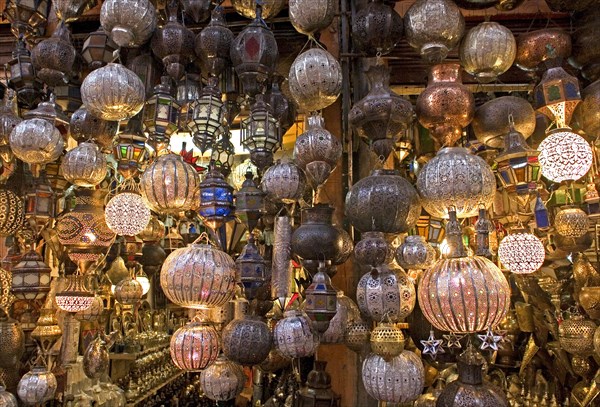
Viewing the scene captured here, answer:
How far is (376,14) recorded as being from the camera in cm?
165

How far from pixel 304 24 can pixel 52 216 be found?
4.31 feet

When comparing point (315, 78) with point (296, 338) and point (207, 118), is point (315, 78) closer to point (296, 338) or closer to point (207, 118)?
point (207, 118)

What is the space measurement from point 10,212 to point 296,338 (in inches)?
54.6

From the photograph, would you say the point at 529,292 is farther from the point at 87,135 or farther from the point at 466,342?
the point at 87,135

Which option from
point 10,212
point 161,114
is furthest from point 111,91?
point 10,212

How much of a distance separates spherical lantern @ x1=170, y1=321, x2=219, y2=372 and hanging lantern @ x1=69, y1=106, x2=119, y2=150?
835 millimetres

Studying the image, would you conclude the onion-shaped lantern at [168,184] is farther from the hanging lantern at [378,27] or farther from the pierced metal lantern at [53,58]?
the hanging lantern at [378,27]

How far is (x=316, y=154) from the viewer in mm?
1635

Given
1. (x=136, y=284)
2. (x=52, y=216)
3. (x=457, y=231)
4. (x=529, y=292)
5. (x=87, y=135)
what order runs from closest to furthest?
1. (x=457, y=231)
2. (x=87, y=135)
3. (x=52, y=216)
4. (x=529, y=292)
5. (x=136, y=284)

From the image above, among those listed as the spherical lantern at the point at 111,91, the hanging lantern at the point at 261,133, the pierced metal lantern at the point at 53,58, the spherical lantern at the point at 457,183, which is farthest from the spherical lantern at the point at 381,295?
the pierced metal lantern at the point at 53,58

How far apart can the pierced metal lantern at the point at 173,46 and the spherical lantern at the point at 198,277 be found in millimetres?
661

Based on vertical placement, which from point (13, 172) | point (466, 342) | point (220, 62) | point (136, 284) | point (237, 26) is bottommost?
point (466, 342)

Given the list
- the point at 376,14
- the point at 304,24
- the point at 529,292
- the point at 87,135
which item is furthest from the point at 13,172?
the point at 529,292

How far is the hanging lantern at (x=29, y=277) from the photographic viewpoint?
7.00 ft
